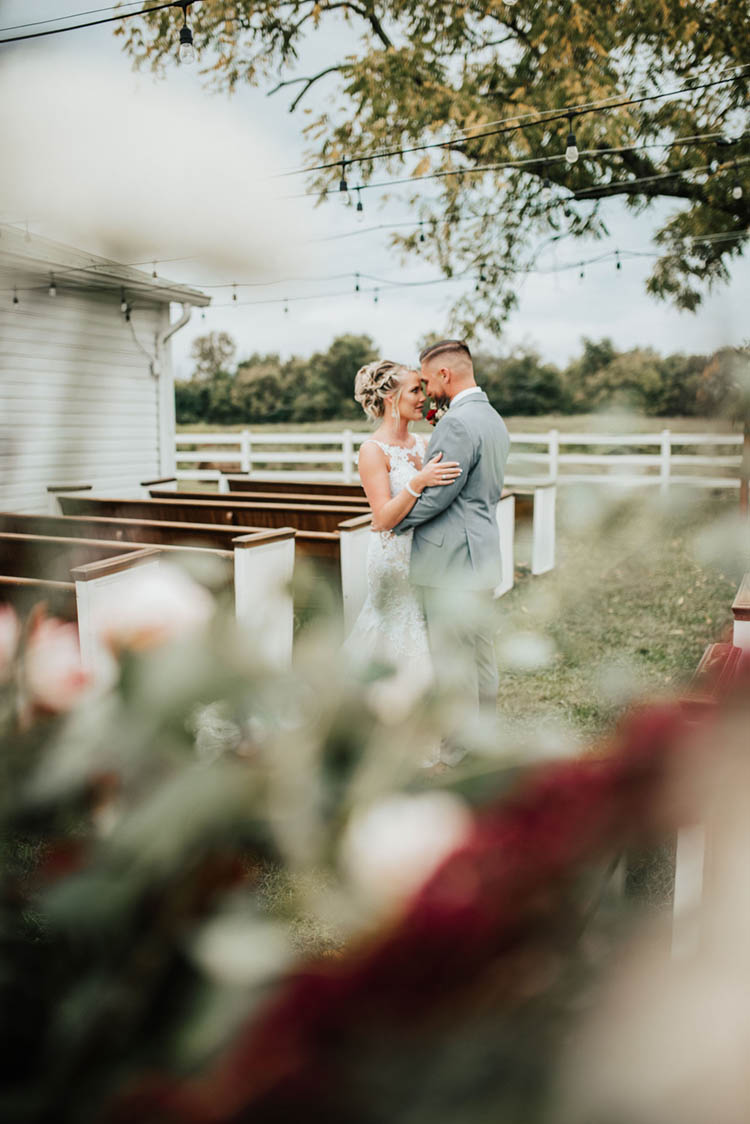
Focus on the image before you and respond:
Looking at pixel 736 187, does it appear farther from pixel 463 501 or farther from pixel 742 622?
pixel 742 622

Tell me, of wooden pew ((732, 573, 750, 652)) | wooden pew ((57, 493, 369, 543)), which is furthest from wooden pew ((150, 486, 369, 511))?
wooden pew ((732, 573, 750, 652))

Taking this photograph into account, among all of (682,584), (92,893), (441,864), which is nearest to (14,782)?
(92,893)

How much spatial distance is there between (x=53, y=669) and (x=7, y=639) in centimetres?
4

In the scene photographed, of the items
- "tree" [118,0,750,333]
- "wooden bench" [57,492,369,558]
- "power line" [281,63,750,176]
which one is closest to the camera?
"wooden bench" [57,492,369,558]

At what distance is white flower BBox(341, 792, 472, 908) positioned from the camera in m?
0.27

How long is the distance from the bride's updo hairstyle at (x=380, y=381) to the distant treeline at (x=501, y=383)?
0.67m

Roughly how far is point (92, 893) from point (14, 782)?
0.11m

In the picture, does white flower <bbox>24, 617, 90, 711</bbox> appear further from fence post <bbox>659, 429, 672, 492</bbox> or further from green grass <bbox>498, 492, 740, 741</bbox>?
fence post <bbox>659, 429, 672, 492</bbox>

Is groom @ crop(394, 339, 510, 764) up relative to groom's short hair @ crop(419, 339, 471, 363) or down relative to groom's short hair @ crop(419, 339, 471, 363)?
down

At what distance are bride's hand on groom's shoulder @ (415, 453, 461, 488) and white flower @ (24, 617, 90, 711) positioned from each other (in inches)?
92.2

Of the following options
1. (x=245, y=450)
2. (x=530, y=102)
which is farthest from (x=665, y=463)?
(x=245, y=450)

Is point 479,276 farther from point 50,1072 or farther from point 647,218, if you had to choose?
point 50,1072

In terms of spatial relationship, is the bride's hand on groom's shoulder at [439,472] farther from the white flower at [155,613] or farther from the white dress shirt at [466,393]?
the white flower at [155,613]

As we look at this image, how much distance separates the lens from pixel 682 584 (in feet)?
20.1
